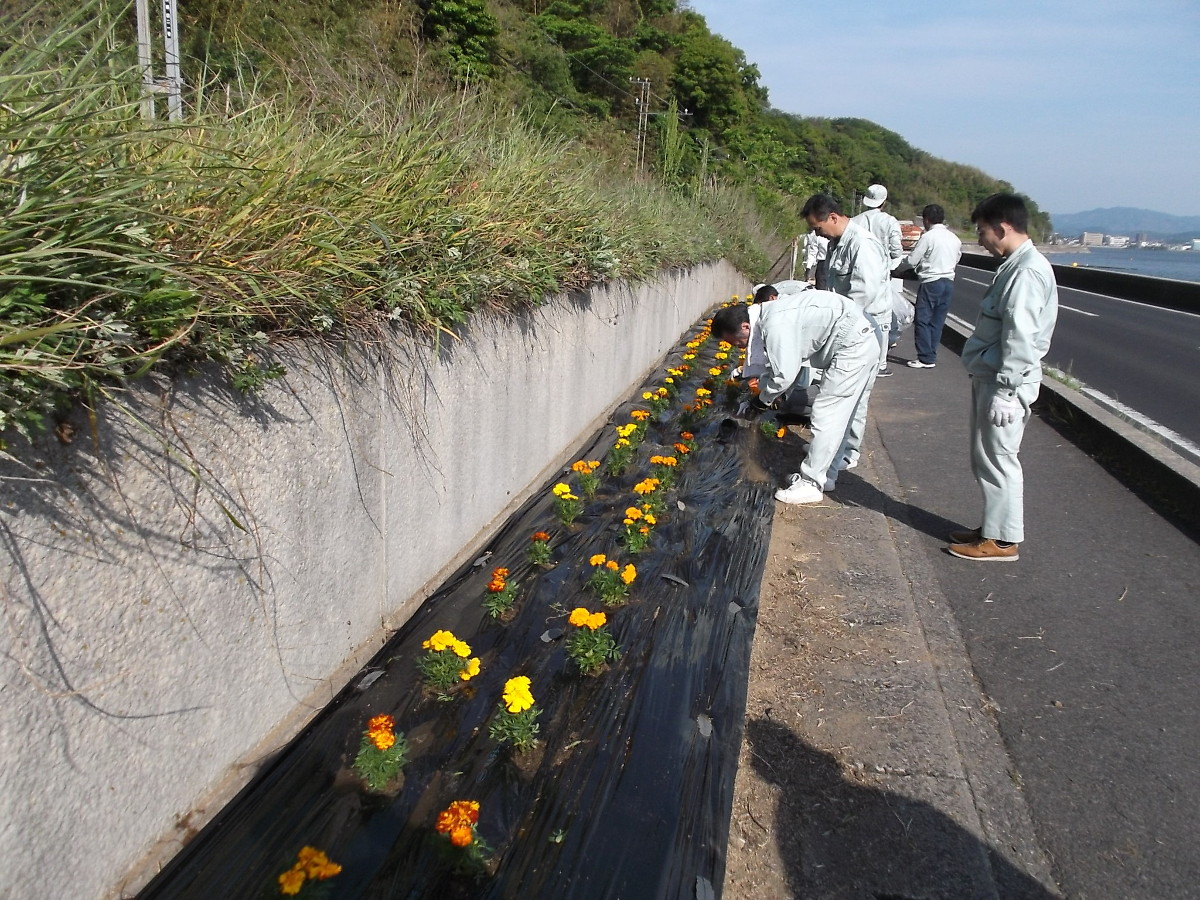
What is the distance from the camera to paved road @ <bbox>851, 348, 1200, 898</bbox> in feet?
8.55

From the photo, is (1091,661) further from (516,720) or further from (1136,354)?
(1136,354)

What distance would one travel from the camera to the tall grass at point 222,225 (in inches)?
67.2

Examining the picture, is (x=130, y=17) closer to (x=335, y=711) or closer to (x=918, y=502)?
(x=335, y=711)

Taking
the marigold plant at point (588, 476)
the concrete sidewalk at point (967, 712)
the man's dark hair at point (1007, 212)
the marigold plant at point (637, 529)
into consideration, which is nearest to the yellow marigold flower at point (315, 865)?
the concrete sidewalk at point (967, 712)

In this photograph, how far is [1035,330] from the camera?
424 cm

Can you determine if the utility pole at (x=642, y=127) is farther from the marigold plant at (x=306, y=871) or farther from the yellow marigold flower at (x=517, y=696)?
the marigold plant at (x=306, y=871)

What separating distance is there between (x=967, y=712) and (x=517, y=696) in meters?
1.88

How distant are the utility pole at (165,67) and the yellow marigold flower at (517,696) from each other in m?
1.97

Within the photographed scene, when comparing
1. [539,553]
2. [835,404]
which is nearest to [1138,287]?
[835,404]

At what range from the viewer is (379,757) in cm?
241

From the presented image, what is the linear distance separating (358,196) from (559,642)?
185cm

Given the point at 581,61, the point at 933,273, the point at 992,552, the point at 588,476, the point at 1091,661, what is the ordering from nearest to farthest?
the point at 1091,661 → the point at 992,552 → the point at 588,476 → the point at 933,273 → the point at 581,61

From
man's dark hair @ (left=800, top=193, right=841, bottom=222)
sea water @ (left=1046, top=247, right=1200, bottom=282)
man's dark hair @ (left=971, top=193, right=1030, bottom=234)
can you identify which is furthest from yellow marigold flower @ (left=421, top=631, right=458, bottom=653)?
sea water @ (left=1046, top=247, right=1200, bottom=282)

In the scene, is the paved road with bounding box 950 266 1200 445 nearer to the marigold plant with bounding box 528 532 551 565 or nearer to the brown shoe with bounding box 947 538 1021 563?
the brown shoe with bounding box 947 538 1021 563
